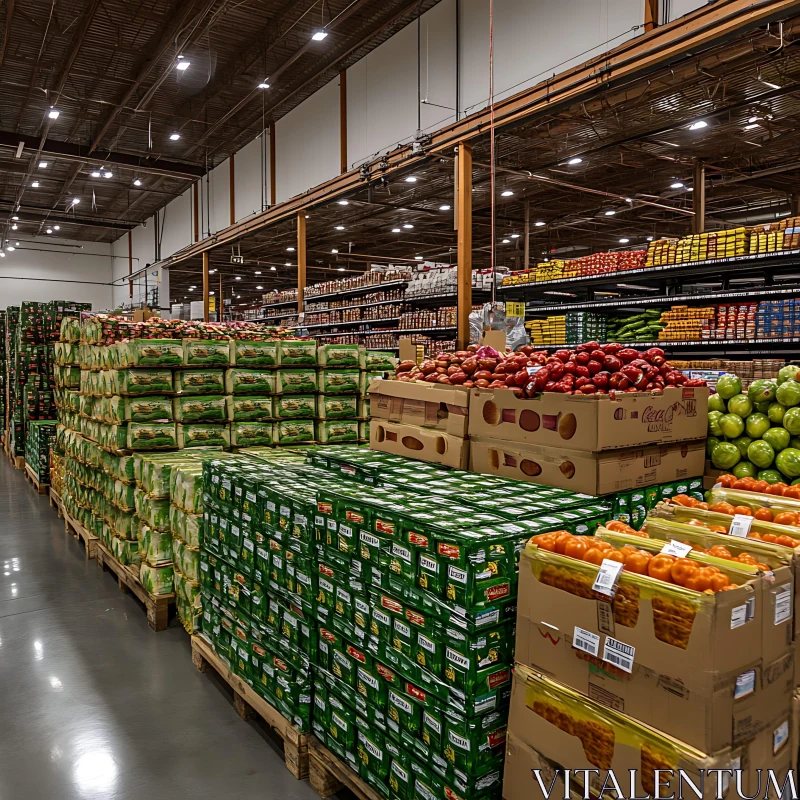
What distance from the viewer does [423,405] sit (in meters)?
3.44

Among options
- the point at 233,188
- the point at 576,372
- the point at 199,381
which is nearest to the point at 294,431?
the point at 199,381

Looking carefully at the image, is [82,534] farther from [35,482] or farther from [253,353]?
[35,482]

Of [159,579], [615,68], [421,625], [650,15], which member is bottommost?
[159,579]

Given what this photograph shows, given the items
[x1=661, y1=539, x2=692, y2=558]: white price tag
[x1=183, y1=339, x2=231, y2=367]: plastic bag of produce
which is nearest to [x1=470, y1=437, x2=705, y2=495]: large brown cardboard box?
[x1=661, y1=539, x2=692, y2=558]: white price tag

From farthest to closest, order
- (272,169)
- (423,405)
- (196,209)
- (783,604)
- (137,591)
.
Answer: (196,209), (272,169), (137,591), (423,405), (783,604)

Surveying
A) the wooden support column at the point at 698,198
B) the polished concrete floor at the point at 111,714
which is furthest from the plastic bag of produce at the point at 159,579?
the wooden support column at the point at 698,198

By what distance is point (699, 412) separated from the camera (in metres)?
2.94

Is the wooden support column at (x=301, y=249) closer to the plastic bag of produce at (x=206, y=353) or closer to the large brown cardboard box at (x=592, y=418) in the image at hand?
the plastic bag of produce at (x=206, y=353)

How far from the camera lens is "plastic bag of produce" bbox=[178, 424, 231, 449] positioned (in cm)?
505

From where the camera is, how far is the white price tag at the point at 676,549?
66.1 inches

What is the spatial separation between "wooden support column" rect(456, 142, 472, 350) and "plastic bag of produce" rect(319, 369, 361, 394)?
2.61 meters

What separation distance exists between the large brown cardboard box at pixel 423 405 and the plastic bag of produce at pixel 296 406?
1819mm

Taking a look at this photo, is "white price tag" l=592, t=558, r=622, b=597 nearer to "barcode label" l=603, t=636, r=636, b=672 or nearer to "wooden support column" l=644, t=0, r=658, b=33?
"barcode label" l=603, t=636, r=636, b=672

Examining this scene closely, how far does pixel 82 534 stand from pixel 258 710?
12.6 ft
